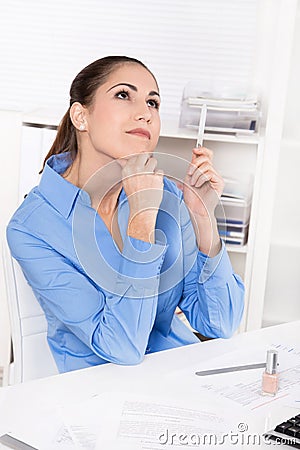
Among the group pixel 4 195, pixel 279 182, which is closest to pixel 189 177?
pixel 279 182

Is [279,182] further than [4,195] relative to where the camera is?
No

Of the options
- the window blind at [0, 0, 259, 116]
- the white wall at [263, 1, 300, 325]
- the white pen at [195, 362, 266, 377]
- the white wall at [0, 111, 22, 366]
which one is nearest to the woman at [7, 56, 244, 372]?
the white pen at [195, 362, 266, 377]

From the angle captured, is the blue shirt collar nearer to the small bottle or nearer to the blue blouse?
the blue blouse

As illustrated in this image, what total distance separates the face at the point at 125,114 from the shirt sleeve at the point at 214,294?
0.93 feet

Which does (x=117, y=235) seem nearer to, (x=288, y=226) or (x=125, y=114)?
(x=125, y=114)

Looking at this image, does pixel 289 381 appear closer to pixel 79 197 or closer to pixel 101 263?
pixel 101 263

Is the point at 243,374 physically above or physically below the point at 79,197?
below

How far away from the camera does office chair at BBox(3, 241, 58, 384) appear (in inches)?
68.5

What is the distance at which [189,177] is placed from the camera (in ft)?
5.34

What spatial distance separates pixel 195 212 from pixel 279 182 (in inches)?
48.6

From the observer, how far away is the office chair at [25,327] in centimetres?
174

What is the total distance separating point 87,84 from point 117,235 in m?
0.35

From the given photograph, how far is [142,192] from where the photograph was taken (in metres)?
1.66

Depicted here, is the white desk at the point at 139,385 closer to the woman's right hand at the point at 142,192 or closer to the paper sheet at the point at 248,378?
the paper sheet at the point at 248,378
